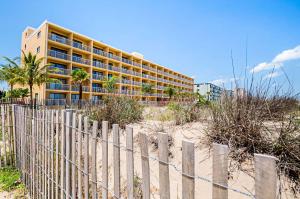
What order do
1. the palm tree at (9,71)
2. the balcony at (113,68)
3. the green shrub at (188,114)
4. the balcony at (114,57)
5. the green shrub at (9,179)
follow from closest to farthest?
the green shrub at (9,179), the green shrub at (188,114), the palm tree at (9,71), the balcony at (113,68), the balcony at (114,57)

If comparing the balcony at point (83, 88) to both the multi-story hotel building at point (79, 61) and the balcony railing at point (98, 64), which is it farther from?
the balcony railing at point (98, 64)

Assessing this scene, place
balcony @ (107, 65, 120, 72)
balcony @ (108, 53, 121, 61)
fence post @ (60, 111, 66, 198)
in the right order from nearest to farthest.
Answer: fence post @ (60, 111, 66, 198) → balcony @ (107, 65, 120, 72) → balcony @ (108, 53, 121, 61)

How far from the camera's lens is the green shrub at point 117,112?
21.8 feet

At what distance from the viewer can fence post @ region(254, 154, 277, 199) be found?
819 millimetres

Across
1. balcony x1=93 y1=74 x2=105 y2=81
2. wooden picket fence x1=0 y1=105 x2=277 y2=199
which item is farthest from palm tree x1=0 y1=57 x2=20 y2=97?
wooden picket fence x1=0 y1=105 x2=277 y2=199

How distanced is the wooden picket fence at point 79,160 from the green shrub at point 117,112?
2361 millimetres

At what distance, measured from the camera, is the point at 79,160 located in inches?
87.5

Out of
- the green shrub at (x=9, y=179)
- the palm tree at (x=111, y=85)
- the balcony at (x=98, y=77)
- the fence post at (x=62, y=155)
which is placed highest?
the balcony at (x=98, y=77)

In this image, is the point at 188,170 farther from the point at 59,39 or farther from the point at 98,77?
the point at 98,77

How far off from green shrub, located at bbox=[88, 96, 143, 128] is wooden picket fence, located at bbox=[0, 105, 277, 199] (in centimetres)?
236

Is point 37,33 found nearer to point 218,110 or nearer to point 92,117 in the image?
point 92,117

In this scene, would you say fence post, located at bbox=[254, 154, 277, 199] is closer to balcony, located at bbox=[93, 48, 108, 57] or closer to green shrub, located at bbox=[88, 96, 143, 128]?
green shrub, located at bbox=[88, 96, 143, 128]

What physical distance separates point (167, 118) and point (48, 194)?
5.04 m

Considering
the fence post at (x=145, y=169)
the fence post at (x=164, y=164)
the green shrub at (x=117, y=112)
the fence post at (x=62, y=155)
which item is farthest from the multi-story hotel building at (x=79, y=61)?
the fence post at (x=164, y=164)
